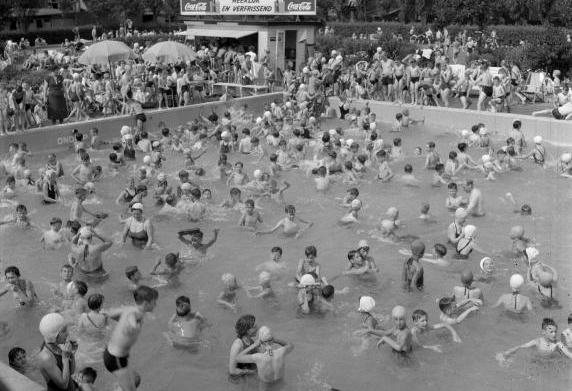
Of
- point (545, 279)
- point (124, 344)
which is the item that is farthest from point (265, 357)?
point (545, 279)

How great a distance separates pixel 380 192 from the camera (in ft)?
46.6

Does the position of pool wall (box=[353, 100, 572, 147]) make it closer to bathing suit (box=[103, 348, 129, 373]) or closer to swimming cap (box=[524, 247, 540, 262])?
swimming cap (box=[524, 247, 540, 262])

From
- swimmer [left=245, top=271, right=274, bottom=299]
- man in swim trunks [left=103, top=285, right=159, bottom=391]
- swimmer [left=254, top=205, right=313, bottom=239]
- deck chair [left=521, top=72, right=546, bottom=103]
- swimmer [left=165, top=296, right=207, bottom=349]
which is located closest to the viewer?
man in swim trunks [left=103, top=285, right=159, bottom=391]

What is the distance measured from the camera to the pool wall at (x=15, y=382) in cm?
525

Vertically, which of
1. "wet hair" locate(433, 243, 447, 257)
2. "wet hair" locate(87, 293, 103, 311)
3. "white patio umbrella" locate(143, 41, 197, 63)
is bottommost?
"wet hair" locate(433, 243, 447, 257)

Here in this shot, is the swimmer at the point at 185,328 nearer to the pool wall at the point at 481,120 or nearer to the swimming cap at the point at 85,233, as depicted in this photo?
the swimming cap at the point at 85,233

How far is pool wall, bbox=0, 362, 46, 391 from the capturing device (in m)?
5.25

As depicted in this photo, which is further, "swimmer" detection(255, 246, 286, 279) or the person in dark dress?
the person in dark dress

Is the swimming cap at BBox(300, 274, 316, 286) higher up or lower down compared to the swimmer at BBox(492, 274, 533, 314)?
higher up

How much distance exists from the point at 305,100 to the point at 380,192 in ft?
25.0

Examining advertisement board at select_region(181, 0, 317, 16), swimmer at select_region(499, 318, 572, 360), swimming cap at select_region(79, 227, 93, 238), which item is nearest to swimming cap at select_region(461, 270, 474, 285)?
swimmer at select_region(499, 318, 572, 360)

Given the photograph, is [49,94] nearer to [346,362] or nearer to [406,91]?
[406,91]

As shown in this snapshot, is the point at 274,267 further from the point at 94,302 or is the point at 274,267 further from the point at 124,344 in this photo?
the point at 124,344

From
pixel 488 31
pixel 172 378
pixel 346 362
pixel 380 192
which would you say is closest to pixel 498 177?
pixel 380 192
